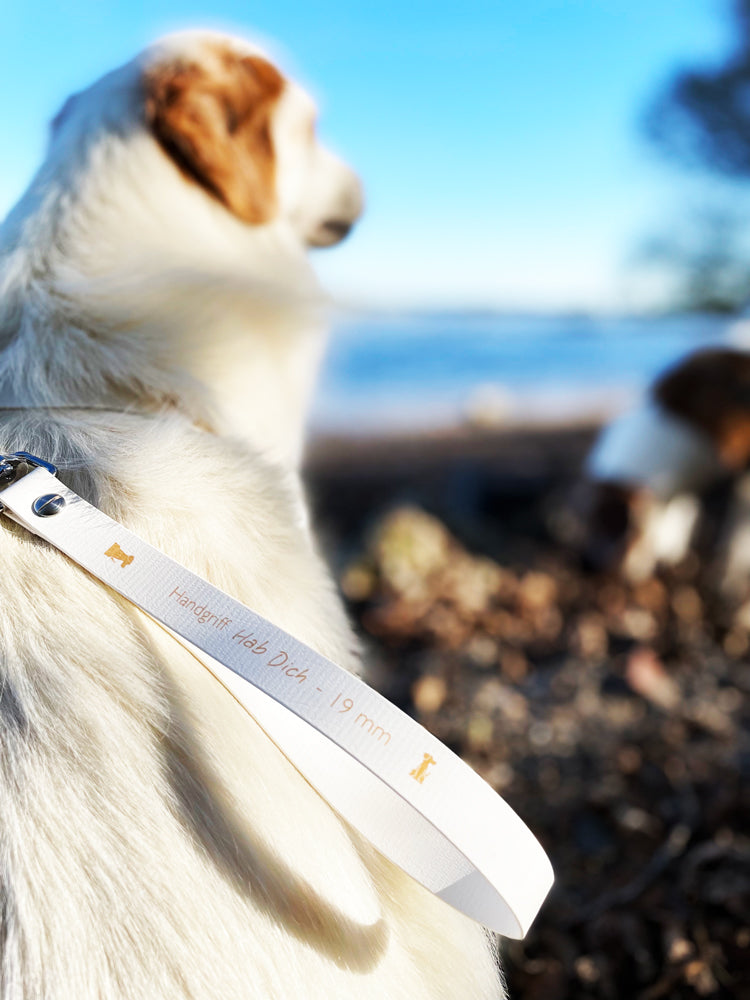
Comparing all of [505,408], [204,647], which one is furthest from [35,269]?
[505,408]

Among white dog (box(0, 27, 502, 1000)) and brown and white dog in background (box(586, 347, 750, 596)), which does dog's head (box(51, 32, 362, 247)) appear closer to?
white dog (box(0, 27, 502, 1000))

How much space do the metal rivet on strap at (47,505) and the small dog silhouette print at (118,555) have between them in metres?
0.07

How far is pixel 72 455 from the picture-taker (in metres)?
0.80

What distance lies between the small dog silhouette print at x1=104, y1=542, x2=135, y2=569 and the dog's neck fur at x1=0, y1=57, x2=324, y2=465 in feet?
1.04

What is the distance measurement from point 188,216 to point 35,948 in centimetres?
101

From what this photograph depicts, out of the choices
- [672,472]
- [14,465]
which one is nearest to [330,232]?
[14,465]

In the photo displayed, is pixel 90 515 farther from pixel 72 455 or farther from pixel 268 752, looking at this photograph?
pixel 268 752

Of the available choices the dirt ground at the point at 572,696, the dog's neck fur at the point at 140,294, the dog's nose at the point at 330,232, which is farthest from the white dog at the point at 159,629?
the dirt ground at the point at 572,696

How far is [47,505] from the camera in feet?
2.30

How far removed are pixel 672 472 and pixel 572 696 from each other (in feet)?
3.36

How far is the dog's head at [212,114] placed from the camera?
3.93 ft

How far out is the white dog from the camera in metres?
0.58

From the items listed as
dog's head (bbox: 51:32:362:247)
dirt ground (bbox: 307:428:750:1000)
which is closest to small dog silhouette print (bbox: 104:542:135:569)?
dog's head (bbox: 51:32:362:247)

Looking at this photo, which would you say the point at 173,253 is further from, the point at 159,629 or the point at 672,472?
the point at 672,472
